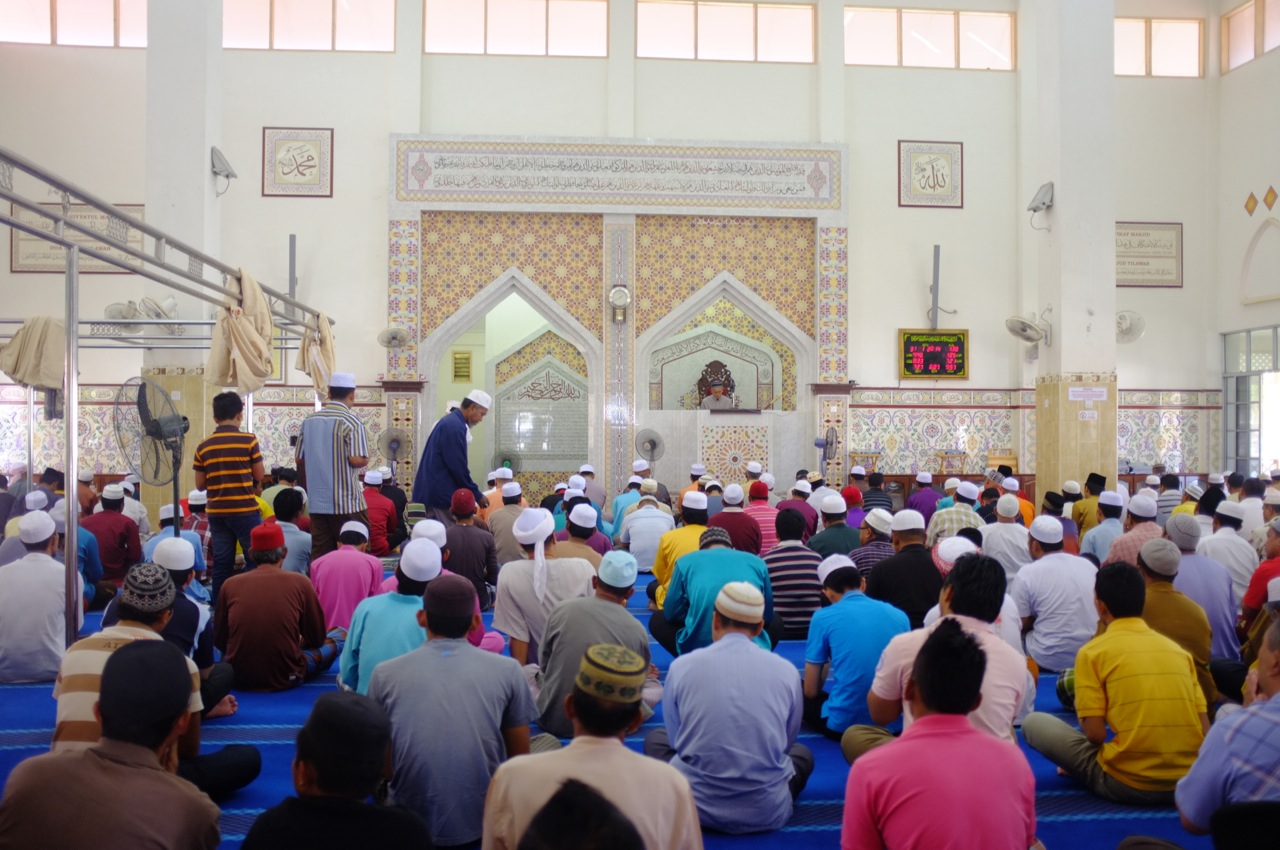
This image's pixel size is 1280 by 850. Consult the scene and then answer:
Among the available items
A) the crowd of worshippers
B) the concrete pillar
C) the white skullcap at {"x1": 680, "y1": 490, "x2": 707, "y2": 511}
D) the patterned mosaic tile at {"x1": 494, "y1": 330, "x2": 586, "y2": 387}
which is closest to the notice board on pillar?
the concrete pillar

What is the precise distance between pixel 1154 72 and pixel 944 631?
10.8m

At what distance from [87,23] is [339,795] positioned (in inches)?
408

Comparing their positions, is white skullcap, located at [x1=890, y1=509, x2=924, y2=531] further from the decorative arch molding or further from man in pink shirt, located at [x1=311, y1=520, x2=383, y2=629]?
the decorative arch molding

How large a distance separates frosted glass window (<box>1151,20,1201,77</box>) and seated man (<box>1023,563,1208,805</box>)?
32.3 ft

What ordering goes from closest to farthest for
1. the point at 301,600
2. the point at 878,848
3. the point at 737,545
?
the point at 878,848 < the point at 301,600 < the point at 737,545

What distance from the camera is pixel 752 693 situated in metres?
2.33

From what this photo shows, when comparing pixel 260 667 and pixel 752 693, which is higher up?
pixel 752 693

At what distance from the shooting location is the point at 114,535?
5.39 meters

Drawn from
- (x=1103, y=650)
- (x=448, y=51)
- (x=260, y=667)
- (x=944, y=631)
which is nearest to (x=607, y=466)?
(x=448, y=51)

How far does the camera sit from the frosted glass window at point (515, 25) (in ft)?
33.2

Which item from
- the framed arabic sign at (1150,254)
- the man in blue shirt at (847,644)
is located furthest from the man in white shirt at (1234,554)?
the framed arabic sign at (1150,254)

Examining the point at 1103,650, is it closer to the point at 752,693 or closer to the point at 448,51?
the point at 752,693

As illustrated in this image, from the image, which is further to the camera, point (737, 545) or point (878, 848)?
point (737, 545)

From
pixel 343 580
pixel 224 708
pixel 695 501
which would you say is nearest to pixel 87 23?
pixel 343 580
